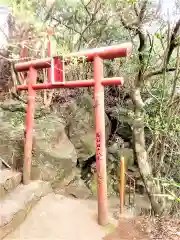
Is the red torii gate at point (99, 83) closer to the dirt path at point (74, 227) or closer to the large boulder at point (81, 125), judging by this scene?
the dirt path at point (74, 227)

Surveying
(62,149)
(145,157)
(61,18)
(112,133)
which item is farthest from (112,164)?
(61,18)

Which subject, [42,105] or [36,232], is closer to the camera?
[36,232]

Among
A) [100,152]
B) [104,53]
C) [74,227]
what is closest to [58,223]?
[74,227]

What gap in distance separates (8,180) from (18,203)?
0.68 metres

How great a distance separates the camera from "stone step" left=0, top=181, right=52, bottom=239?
4438 mm

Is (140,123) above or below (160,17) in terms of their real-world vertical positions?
below

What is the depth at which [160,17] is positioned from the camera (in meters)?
6.91

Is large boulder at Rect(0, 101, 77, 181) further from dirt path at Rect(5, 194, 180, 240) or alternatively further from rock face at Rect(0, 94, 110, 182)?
dirt path at Rect(5, 194, 180, 240)

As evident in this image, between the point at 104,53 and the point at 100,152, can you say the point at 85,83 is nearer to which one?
the point at 104,53

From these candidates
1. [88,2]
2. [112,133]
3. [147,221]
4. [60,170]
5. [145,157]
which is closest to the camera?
[147,221]

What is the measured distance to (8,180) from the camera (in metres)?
5.59

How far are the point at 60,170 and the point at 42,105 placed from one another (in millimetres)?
2359

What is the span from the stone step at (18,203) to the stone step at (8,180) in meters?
0.09

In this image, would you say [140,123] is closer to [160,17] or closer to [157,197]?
[157,197]
